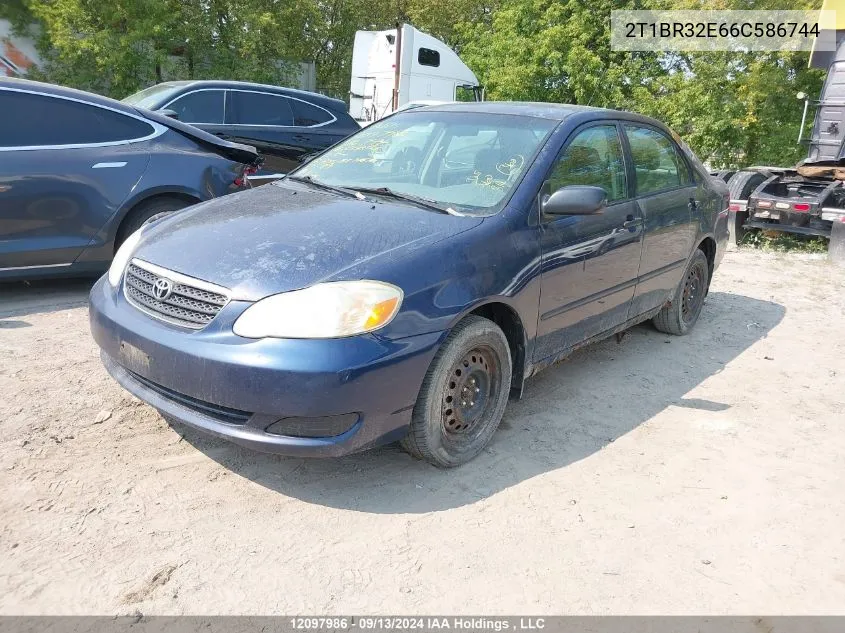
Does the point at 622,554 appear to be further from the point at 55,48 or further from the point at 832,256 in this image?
the point at 55,48

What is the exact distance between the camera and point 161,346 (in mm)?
2854

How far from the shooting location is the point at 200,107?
804 centimetres

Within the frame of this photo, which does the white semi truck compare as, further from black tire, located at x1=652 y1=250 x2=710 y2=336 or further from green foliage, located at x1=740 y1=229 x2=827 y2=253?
black tire, located at x1=652 y1=250 x2=710 y2=336

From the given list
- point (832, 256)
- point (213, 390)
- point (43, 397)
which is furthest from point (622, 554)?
point (832, 256)

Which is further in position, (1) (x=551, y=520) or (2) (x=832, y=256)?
(2) (x=832, y=256)

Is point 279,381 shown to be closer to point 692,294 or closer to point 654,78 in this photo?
point 692,294

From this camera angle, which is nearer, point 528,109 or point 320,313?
point 320,313

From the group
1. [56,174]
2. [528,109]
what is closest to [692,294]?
[528,109]

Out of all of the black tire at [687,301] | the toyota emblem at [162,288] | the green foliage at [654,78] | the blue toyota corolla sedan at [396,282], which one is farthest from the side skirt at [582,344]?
the green foliage at [654,78]

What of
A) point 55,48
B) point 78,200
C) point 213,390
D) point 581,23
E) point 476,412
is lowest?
point 476,412

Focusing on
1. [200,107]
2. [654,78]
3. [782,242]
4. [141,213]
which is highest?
[654,78]

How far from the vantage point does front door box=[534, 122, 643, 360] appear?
147 inches

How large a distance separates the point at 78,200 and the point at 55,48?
531 inches

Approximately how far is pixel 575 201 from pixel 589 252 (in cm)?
53
